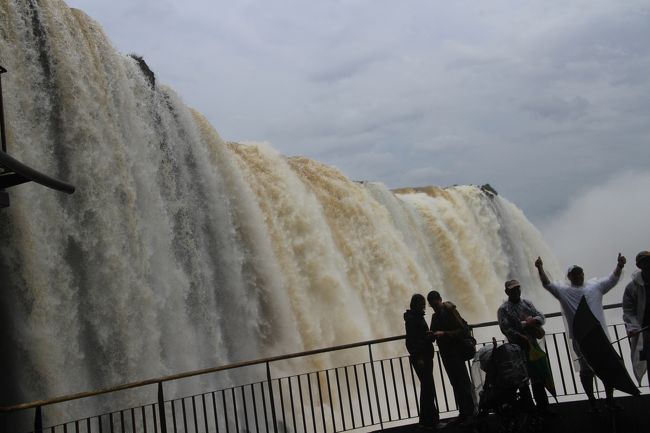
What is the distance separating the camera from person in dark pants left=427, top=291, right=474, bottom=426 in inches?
260

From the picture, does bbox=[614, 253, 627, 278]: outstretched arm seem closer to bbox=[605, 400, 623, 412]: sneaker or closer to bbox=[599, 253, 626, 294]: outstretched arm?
bbox=[599, 253, 626, 294]: outstretched arm

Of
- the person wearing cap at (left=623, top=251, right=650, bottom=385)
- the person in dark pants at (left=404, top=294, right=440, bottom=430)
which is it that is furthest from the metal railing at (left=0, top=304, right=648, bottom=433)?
the person wearing cap at (left=623, top=251, right=650, bottom=385)

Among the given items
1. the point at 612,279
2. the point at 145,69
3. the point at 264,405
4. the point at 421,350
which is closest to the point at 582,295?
Answer: the point at 612,279

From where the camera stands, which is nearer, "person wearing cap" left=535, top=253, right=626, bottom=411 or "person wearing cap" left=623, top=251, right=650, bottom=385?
"person wearing cap" left=623, top=251, right=650, bottom=385

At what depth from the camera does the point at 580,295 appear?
609cm

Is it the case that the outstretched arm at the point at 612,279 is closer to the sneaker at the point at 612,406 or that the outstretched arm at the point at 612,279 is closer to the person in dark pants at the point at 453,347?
the sneaker at the point at 612,406

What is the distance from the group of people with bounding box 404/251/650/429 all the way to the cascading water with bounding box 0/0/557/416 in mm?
5009

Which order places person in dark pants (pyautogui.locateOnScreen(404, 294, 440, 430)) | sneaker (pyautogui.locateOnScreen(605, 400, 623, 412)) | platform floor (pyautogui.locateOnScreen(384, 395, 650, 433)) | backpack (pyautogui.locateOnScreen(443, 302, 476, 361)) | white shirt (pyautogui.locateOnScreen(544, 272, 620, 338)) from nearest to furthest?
1. platform floor (pyautogui.locateOnScreen(384, 395, 650, 433))
2. sneaker (pyautogui.locateOnScreen(605, 400, 623, 412))
3. white shirt (pyautogui.locateOnScreen(544, 272, 620, 338))
4. backpack (pyautogui.locateOnScreen(443, 302, 476, 361))
5. person in dark pants (pyautogui.locateOnScreen(404, 294, 440, 430))

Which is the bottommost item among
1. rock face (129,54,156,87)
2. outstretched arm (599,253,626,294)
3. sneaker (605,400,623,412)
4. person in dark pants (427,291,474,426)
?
sneaker (605,400,623,412)

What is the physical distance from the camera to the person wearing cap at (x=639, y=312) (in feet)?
18.6

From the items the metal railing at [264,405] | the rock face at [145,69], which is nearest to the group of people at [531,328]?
the metal railing at [264,405]

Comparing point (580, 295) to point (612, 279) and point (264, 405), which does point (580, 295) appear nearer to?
point (612, 279)

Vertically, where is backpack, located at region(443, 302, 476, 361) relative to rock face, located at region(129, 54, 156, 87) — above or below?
below

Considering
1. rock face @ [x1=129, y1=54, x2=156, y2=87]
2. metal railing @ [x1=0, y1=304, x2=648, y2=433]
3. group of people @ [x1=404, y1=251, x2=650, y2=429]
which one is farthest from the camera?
rock face @ [x1=129, y1=54, x2=156, y2=87]
